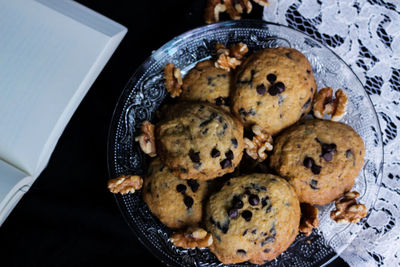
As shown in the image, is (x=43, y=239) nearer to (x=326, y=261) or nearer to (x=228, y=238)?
(x=228, y=238)

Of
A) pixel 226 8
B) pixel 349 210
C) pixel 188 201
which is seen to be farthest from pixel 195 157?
pixel 226 8

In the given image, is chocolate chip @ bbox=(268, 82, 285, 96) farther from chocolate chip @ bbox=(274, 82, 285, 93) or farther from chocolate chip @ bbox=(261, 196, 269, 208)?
chocolate chip @ bbox=(261, 196, 269, 208)

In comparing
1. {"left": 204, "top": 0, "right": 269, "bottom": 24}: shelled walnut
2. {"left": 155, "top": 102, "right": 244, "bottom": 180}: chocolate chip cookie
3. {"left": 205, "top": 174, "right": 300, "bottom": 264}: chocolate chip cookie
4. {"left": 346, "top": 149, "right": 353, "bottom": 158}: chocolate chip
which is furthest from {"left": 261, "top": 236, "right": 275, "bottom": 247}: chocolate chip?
{"left": 204, "top": 0, "right": 269, "bottom": 24}: shelled walnut

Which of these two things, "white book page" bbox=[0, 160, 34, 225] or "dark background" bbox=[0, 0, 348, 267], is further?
"dark background" bbox=[0, 0, 348, 267]

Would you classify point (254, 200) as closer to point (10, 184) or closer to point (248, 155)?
point (248, 155)

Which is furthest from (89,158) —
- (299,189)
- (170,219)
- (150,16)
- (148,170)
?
(299,189)

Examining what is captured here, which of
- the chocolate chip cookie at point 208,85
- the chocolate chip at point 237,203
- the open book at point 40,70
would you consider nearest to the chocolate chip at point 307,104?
the chocolate chip cookie at point 208,85

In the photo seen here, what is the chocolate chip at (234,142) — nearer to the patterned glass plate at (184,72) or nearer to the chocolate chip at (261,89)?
the chocolate chip at (261,89)
